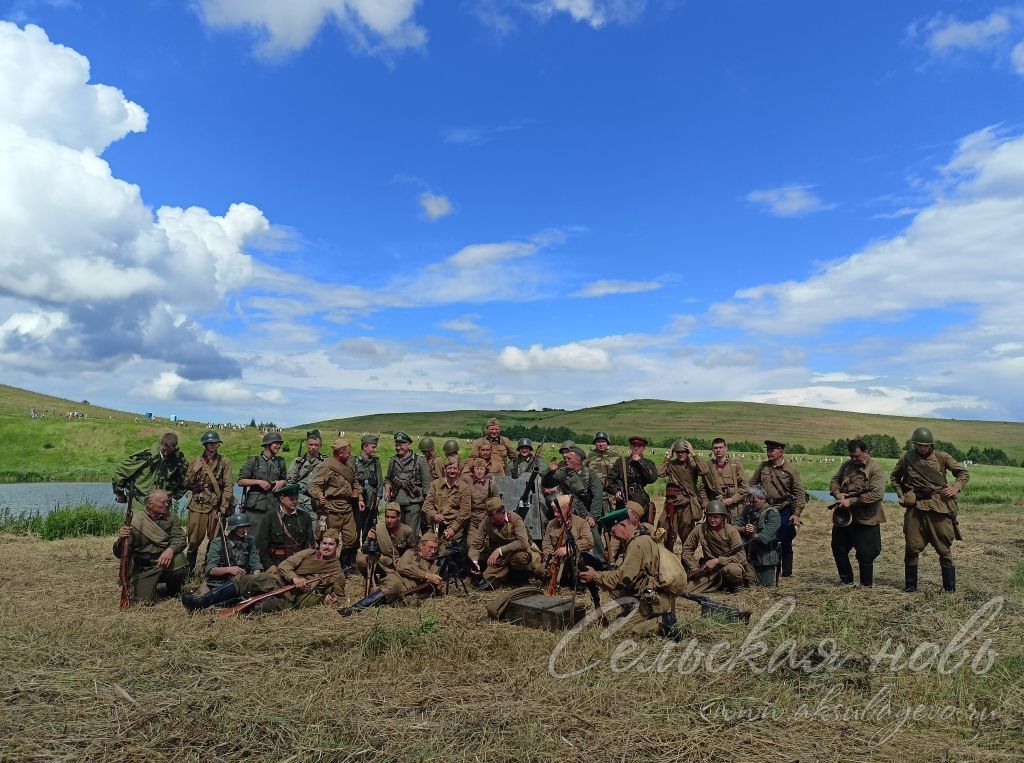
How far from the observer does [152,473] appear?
9586mm

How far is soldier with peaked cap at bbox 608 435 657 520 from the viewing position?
36.0ft

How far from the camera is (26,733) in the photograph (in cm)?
451

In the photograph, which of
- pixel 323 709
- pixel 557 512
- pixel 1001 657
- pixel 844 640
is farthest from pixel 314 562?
pixel 1001 657

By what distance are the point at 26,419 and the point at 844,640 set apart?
53.9m

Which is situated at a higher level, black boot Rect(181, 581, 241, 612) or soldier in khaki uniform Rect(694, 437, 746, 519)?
soldier in khaki uniform Rect(694, 437, 746, 519)

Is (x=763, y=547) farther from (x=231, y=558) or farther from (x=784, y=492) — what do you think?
(x=231, y=558)

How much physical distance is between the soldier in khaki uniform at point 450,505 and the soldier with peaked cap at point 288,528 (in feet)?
5.96

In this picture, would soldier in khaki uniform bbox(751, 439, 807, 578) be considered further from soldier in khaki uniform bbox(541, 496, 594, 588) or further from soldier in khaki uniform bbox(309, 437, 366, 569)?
soldier in khaki uniform bbox(309, 437, 366, 569)

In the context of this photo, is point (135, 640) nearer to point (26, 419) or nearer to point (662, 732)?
point (662, 732)

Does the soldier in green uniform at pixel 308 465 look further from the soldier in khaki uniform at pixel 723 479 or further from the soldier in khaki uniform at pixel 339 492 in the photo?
the soldier in khaki uniform at pixel 723 479

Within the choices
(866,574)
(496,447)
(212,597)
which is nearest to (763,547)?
(866,574)

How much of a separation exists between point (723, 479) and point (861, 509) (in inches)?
91.9

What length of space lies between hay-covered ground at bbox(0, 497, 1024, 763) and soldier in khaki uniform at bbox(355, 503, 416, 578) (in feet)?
3.83

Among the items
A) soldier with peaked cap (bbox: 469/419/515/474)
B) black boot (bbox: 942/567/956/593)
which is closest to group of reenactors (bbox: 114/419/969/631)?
black boot (bbox: 942/567/956/593)
